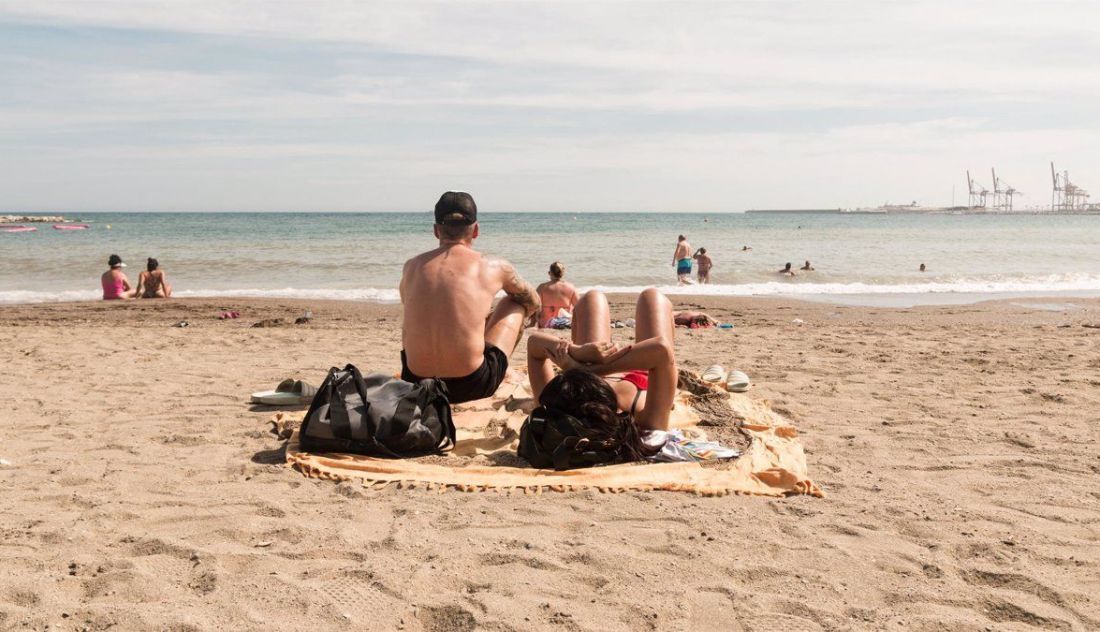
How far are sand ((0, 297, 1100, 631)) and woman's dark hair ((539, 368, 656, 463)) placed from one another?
0.48m

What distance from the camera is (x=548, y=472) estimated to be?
4129mm

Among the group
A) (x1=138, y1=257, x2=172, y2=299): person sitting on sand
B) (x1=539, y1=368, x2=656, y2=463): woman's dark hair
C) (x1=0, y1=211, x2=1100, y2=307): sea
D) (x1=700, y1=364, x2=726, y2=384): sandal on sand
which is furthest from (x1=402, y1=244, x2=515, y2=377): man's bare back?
(x1=138, y1=257, x2=172, y2=299): person sitting on sand

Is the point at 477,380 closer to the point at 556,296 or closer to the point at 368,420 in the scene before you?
the point at 368,420

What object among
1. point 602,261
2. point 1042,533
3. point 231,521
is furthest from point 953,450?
point 602,261

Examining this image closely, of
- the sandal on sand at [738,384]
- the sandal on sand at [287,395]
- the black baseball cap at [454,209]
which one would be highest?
the black baseball cap at [454,209]

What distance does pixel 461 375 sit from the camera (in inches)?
197

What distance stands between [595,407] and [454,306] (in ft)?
3.61

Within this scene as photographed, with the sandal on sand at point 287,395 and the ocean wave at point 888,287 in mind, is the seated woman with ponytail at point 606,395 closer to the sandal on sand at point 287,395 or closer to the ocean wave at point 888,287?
the sandal on sand at point 287,395

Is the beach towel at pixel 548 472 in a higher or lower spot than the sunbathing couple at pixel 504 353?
lower

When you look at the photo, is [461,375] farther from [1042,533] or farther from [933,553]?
[1042,533]

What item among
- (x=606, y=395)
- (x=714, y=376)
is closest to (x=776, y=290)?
(x=714, y=376)

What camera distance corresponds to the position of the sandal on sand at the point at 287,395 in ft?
18.5

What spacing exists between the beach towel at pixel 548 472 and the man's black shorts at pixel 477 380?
0.35 metres

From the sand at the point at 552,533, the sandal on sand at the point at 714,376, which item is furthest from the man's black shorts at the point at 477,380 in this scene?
the sandal on sand at the point at 714,376
